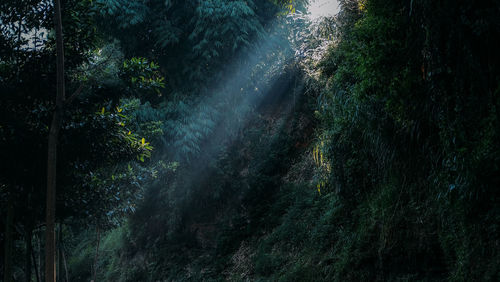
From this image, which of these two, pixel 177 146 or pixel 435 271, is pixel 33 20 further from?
pixel 435 271

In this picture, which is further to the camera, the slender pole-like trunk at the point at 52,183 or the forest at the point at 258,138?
the slender pole-like trunk at the point at 52,183

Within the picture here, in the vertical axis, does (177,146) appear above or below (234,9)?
below

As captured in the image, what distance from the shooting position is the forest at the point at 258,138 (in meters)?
3.32

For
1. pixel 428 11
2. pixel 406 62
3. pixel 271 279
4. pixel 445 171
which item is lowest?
pixel 271 279

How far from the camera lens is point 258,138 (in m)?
11.6

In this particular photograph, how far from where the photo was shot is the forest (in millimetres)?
3324

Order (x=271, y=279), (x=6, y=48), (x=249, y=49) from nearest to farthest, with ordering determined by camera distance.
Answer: (x=6, y=48)
(x=271, y=279)
(x=249, y=49)

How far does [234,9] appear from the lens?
392 inches

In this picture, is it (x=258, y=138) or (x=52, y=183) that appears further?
(x=258, y=138)

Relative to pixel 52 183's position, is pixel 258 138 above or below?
below

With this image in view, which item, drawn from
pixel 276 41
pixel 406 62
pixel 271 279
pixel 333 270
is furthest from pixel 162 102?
pixel 406 62

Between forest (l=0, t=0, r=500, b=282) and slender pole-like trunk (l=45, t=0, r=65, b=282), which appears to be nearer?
forest (l=0, t=0, r=500, b=282)

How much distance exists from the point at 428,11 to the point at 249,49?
311 inches

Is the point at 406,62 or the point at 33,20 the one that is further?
the point at 33,20
